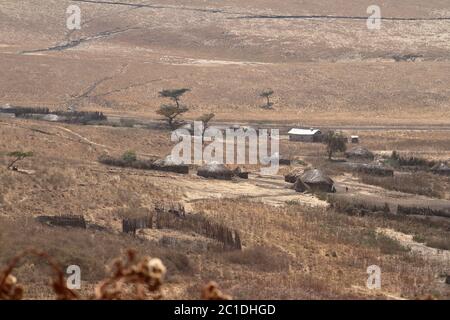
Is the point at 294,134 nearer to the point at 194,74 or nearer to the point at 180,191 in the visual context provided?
the point at 180,191

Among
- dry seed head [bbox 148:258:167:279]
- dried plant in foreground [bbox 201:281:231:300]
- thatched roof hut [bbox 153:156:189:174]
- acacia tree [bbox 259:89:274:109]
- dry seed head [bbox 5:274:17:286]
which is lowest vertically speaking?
thatched roof hut [bbox 153:156:189:174]

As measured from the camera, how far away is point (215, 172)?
3812cm

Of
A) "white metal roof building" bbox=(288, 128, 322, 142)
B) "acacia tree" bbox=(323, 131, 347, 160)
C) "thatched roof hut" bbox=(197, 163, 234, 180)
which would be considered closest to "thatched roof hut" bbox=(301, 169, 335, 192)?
"thatched roof hut" bbox=(197, 163, 234, 180)

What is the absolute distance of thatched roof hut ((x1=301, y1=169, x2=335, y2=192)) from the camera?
37125 millimetres

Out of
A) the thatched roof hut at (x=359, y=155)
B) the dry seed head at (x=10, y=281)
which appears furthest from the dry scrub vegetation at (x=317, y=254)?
the thatched roof hut at (x=359, y=155)

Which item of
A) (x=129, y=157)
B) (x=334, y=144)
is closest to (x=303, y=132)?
(x=334, y=144)

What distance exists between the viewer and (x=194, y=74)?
86.4 m

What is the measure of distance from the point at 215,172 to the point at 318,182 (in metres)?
5.17

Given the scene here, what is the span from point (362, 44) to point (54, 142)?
255 ft

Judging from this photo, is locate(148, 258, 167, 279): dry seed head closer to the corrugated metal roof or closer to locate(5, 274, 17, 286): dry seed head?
locate(5, 274, 17, 286): dry seed head

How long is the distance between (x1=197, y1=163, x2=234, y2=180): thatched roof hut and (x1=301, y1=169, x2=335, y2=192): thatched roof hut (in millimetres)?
3760

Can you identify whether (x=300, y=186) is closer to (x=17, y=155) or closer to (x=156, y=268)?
(x=17, y=155)

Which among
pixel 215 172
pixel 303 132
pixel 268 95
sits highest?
pixel 268 95

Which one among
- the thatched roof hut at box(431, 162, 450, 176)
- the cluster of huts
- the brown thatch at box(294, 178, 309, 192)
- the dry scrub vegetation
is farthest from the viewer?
the thatched roof hut at box(431, 162, 450, 176)
